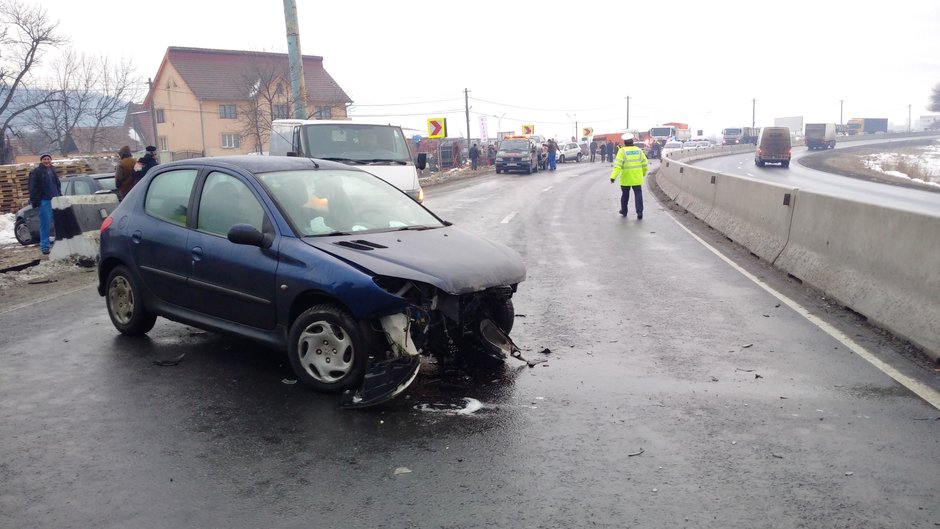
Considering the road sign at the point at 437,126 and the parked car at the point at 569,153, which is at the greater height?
the road sign at the point at 437,126

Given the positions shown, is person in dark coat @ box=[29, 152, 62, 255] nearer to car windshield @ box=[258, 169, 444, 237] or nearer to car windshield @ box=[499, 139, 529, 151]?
car windshield @ box=[258, 169, 444, 237]

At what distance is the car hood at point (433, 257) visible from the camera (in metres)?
5.27

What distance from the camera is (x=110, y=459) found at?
434cm

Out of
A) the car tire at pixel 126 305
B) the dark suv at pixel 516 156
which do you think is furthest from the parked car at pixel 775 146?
the car tire at pixel 126 305

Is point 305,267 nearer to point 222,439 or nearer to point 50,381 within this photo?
point 222,439

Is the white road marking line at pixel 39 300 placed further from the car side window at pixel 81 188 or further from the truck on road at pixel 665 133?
the truck on road at pixel 665 133

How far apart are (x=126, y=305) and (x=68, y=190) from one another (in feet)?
37.2

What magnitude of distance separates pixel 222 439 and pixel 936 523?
373cm

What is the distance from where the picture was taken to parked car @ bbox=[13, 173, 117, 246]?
16328 mm

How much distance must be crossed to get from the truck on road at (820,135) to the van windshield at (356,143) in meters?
69.5

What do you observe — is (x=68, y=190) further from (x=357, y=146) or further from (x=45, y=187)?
(x=357, y=146)

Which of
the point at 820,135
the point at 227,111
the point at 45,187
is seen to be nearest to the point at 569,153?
the point at 227,111

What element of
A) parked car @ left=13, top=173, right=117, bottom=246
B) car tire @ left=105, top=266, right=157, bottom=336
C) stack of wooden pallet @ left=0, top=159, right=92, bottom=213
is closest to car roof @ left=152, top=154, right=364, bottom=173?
car tire @ left=105, top=266, right=157, bottom=336

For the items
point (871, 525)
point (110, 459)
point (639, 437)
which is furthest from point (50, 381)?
point (871, 525)
